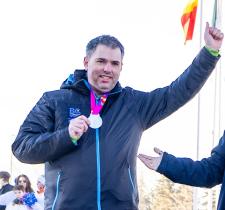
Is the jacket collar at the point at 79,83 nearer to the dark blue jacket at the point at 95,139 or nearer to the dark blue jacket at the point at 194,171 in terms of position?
the dark blue jacket at the point at 95,139

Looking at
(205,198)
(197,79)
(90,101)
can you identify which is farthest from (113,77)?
(205,198)

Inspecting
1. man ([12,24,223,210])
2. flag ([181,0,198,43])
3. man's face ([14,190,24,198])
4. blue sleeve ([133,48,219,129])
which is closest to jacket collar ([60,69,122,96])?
man ([12,24,223,210])

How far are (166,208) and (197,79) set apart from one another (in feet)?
119

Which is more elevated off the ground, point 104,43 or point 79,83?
point 104,43

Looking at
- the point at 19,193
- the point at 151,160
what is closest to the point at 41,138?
the point at 151,160

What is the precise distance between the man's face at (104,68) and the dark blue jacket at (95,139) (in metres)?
0.07

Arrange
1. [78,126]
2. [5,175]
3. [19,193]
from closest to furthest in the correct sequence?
[78,126] < [19,193] < [5,175]

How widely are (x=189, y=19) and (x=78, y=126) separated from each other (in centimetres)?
728

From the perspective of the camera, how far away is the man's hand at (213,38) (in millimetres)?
3758

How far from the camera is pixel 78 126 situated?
3.45 metres

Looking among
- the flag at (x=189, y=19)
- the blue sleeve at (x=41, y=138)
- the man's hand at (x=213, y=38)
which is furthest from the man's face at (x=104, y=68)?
the flag at (x=189, y=19)

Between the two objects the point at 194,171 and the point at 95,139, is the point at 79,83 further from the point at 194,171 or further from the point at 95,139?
the point at 194,171

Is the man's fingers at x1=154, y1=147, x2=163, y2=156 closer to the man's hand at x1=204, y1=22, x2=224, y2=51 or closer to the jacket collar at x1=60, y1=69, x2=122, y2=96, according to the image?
the jacket collar at x1=60, y1=69, x2=122, y2=96

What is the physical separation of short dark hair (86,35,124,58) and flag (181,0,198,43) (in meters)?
6.54
